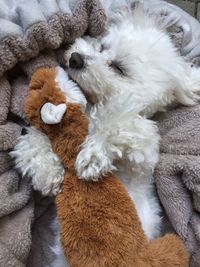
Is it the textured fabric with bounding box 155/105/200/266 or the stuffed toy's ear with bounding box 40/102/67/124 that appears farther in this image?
the textured fabric with bounding box 155/105/200/266

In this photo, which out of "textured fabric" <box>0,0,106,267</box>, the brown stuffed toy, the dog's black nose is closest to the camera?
the brown stuffed toy

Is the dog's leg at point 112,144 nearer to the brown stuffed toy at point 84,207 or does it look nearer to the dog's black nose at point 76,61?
the brown stuffed toy at point 84,207

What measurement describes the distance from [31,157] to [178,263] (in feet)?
1.45

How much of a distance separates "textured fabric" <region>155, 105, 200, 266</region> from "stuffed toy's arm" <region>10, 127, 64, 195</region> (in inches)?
11.6

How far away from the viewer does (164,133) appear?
1.36 m

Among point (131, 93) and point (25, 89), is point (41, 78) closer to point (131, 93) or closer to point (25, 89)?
point (25, 89)

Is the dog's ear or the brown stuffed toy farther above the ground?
the dog's ear

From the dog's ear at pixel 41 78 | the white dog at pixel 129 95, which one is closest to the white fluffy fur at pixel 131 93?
the white dog at pixel 129 95

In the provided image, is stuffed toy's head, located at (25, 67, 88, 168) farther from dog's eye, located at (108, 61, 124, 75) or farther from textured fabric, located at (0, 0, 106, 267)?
dog's eye, located at (108, 61, 124, 75)

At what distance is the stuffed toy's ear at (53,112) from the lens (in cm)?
107

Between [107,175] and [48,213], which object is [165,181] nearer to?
[107,175]

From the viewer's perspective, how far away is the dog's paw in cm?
109

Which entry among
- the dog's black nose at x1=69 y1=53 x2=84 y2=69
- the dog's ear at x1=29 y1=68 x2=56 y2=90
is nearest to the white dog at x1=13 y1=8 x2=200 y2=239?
the dog's black nose at x1=69 y1=53 x2=84 y2=69

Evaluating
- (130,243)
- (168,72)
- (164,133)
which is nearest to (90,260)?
(130,243)
